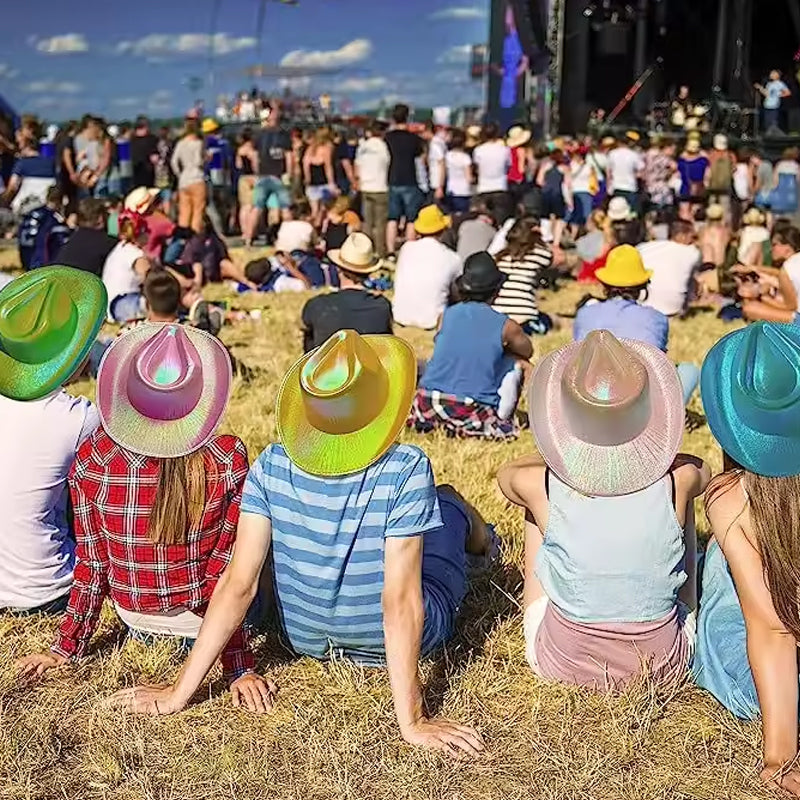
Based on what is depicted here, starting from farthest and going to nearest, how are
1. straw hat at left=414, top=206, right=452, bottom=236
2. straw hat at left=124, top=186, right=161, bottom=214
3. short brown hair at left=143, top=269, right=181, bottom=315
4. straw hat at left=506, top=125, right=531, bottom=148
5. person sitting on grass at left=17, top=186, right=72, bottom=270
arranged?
straw hat at left=506, top=125, right=531, bottom=148 < person sitting on grass at left=17, top=186, right=72, bottom=270 < straw hat at left=124, top=186, right=161, bottom=214 < straw hat at left=414, top=206, right=452, bottom=236 < short brown hair at left=143, top=269, right=181, bottom=315

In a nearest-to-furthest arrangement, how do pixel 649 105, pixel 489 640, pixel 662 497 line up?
pixel 662 497 < pixel 489 640 < pixel 649 105

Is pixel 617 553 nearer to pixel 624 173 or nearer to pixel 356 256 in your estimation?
pixel 356 256

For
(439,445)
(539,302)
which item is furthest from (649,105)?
(439,445)

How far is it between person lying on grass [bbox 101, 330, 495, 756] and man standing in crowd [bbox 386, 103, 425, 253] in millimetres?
8562

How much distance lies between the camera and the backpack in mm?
13086

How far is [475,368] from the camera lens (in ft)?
17.3

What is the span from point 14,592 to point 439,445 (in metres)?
2.34

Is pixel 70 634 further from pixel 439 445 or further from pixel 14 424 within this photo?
pixel 439 445

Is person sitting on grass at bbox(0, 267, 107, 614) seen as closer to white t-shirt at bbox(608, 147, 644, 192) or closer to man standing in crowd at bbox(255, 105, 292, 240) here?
man standing in crowd at bbox(255, 105, 292, 240)

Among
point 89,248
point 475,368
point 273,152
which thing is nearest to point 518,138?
point 273,152

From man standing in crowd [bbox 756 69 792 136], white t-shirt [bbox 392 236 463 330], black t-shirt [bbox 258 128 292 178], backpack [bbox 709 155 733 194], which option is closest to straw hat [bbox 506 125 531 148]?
backpack [bbox 709 155 733 194]

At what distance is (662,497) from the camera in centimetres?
273

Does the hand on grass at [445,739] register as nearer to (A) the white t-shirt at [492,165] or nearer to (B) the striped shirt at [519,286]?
(B) the striped shirt at [519,286]

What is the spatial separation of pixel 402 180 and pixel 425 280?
379 centimetres
